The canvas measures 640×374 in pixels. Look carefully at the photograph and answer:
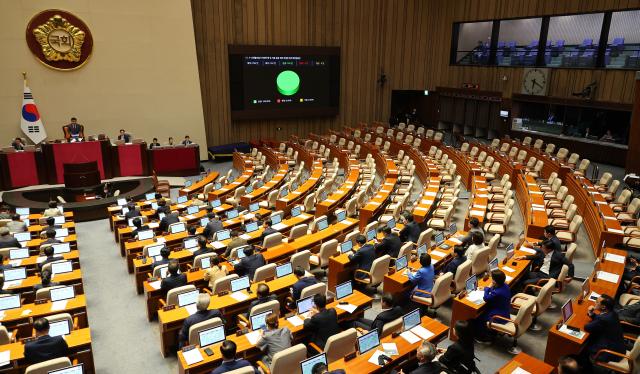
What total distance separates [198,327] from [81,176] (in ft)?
34.8

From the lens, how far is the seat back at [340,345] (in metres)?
5.62

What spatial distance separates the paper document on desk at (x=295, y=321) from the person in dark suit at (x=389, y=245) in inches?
107

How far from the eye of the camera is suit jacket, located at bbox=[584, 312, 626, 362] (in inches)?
226

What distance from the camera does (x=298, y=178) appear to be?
49.7 feet

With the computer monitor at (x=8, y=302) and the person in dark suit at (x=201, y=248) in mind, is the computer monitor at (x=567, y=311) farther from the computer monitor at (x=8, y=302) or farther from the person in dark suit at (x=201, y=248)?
the computer monitor at (x=8, y=302)

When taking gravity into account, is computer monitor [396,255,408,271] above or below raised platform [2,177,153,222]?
above

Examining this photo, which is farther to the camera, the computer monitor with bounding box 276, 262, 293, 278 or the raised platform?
the raised platform

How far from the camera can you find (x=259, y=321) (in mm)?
6312

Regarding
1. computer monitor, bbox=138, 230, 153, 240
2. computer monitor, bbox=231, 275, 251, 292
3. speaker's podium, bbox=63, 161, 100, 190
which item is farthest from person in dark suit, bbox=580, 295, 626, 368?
speaker's podium, bbox=63, 161, 100, 190

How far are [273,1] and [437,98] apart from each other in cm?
1039

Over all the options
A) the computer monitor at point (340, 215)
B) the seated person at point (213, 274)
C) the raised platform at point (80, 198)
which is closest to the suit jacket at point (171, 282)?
the seated person at point (213, 274)

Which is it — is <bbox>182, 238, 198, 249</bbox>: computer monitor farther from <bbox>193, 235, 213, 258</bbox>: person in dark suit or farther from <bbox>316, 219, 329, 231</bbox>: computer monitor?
<bbox>316, 219, 329, 231</bbox>: computer monitor

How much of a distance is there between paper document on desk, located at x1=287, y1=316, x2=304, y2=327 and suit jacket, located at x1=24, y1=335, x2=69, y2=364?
285 cm

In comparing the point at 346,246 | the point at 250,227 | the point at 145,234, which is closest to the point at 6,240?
the point at 145,234
